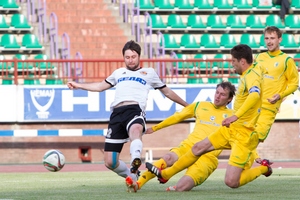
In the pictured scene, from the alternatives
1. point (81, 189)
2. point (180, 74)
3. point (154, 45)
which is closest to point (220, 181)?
point (81, 189)

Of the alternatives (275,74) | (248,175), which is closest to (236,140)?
(248,175)

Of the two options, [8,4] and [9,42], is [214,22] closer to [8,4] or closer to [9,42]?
[8,4]

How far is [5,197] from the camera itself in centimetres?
877

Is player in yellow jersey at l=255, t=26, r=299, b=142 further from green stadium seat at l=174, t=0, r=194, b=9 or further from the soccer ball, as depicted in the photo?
green stadium seat at l=174, t=0, r=194, b=9

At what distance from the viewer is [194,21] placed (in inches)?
996

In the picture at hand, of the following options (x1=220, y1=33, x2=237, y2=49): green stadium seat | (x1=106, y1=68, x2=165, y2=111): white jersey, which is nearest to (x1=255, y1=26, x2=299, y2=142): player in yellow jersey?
(x1=106, y1=68, x2=165, y2=111): white jersey

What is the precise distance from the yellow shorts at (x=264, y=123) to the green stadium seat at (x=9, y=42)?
1338 centimetres

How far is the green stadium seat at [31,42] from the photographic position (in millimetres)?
22969

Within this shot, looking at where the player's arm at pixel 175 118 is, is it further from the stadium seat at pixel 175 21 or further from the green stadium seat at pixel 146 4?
the green stadium seat at pixel 146 4

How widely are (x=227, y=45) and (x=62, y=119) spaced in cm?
735

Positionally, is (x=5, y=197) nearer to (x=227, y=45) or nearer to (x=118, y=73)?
(x=118, y=73)

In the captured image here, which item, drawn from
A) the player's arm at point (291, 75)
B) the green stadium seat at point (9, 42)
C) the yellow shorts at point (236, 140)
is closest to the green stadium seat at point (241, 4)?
the green stadium seat at point (9, 42)

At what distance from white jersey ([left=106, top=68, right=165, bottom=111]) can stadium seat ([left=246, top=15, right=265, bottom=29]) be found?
16.2 m

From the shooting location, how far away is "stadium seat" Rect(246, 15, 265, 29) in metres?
25.7
